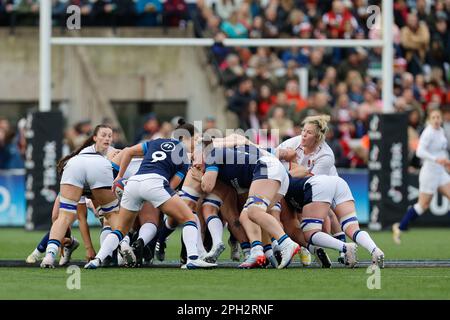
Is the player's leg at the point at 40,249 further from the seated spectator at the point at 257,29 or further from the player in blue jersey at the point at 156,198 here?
the seated spectator at the point at 257,29

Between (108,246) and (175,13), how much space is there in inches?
520

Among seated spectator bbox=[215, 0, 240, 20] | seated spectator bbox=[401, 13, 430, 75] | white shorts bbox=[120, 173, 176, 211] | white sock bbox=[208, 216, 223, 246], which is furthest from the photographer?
seated spectator bbox=[401, 13, 430, 75]

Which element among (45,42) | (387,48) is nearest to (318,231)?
(387,48)

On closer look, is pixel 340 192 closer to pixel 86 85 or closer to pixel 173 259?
pixel 173 259

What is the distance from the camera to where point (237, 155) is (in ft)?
45.0

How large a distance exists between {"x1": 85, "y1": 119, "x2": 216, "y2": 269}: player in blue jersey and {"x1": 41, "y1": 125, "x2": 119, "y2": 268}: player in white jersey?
18.0 inches

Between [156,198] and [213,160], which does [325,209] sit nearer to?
[213,160]

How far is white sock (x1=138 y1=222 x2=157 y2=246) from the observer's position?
14.0m

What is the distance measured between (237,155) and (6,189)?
35.5ft

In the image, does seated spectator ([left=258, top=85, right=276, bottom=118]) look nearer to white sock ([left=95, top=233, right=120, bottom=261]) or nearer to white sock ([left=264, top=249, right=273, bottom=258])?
white sock ([left=264, top=249, right=273, bottom=258])

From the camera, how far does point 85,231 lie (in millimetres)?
14547

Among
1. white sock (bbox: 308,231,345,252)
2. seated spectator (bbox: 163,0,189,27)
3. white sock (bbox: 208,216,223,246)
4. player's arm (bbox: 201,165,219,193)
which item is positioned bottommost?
white sock (bbox: 308,231,345,252)

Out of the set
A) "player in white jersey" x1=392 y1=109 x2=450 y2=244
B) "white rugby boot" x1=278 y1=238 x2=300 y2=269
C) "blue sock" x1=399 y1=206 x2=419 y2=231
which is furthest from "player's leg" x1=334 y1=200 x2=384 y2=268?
Answer: "player in white jersey" x1=392 y1=109 x2=450 y2=244
